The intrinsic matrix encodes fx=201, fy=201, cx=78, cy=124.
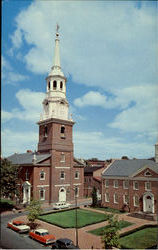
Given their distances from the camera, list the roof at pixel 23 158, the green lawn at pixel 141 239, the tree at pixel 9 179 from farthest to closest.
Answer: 1. the roof at pixel 23 158
2. the tree at pixel 9 179
3. the green lawn at pixel 141 239

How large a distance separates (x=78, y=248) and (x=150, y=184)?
86.1 inches

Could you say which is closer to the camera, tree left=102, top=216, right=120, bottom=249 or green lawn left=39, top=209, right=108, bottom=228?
tree left=102, top=216, right=120, bottom=249

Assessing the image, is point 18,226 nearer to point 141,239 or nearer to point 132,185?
point 141,239

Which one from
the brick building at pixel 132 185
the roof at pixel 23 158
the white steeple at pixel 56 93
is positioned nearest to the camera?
the brick building at pixel 132 185

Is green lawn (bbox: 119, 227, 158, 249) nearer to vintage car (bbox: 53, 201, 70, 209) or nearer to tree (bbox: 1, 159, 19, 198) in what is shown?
vintage car (bbox: 53, 201, 70, 209)

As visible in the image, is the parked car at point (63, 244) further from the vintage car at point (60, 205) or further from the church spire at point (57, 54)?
the church spire at point (57, 54)

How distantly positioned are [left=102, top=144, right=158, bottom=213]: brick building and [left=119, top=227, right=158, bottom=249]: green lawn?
0.45m

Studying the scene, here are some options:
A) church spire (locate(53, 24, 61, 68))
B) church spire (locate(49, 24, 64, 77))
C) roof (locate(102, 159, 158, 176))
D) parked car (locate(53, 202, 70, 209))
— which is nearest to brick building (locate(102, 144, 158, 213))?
roof (locate(102, 159, 158, 176))

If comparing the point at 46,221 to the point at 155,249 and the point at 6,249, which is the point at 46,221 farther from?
the point at 155,249

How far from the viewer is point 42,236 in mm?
4688

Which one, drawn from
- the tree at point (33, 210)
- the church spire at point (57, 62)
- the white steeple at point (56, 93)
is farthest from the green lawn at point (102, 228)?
the church spire at point (57, 62)

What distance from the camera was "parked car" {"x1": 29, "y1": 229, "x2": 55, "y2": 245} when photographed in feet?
15.1

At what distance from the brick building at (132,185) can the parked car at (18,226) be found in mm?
2209

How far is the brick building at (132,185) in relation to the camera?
4691mm
